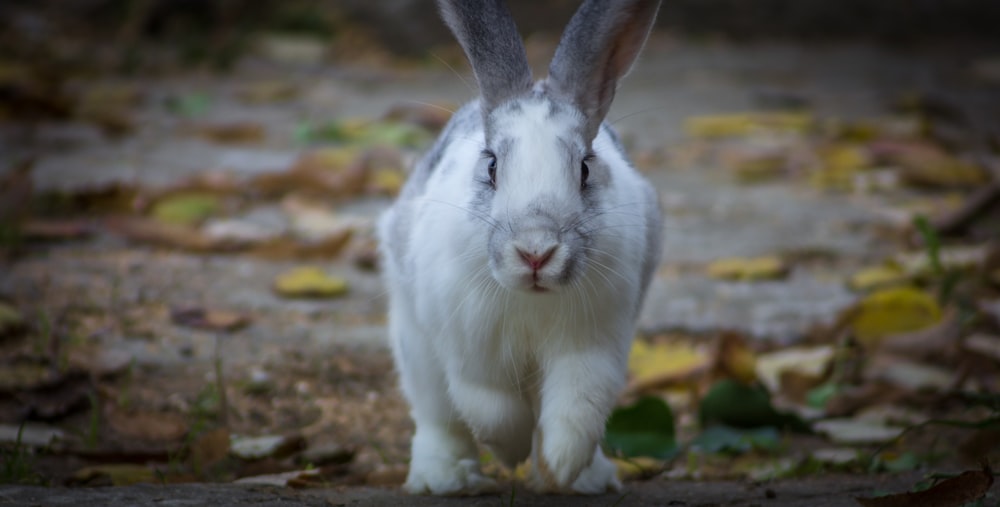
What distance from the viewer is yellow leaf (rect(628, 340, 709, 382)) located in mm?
4254

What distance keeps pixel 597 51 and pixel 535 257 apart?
67 centimetres

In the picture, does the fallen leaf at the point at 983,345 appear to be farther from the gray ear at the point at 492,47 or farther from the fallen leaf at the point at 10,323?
the fallen leaf at the point at 10,323

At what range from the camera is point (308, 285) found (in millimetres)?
5004

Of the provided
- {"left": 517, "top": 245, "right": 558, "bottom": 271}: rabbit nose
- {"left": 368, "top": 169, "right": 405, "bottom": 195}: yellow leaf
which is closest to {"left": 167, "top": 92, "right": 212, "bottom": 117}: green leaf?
{"left": 368, "top": 169, "right": 405, "bottom": 195}: yellow leaf

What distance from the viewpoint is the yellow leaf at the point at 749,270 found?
207 inches

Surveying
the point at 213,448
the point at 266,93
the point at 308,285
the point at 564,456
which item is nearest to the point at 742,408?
the point at 564,456

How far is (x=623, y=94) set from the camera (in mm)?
8523

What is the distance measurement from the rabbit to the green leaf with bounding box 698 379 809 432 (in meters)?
0.68

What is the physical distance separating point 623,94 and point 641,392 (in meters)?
4.54

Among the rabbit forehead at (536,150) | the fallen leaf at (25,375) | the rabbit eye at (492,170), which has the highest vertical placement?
the rabbit forehead at (536,150)

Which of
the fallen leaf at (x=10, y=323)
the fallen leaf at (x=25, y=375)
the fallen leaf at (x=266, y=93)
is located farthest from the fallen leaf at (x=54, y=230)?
the fallen leaf at (x=266, y=93)

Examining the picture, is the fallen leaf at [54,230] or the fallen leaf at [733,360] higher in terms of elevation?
the fallen leaf at [733,360]

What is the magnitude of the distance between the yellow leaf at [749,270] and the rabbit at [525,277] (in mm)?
2074

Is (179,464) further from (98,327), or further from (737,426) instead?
(737,426)
